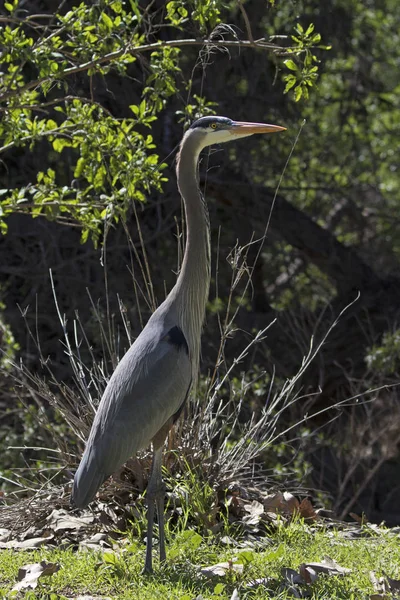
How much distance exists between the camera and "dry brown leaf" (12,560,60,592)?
4285 millimetres

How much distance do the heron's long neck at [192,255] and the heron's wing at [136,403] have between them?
0.15 m

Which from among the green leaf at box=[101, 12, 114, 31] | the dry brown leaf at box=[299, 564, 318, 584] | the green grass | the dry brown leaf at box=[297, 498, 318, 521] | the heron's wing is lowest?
the dry brown leaf at box=[297, 498, 318, 521]

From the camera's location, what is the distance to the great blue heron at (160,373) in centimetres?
469

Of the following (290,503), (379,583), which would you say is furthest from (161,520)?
(379,583)

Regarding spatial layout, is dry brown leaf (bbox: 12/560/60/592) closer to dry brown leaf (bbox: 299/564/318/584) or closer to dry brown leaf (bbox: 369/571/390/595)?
dry brown leaf (bbox: 299/564/318/584)

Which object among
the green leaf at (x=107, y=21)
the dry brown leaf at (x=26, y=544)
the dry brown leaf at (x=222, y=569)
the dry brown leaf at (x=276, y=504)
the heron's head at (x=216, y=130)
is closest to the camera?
the dry brown leaf at (x=222, y=569)

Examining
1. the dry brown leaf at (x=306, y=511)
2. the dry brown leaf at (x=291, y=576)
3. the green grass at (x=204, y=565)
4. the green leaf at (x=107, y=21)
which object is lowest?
the dry brown leaf at (x=306, y=511)

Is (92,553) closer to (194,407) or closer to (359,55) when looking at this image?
(194,407)

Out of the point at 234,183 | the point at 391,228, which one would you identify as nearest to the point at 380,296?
the point at 391,228

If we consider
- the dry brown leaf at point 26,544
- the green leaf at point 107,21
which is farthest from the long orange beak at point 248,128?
the dry brown leaf at point 26,544

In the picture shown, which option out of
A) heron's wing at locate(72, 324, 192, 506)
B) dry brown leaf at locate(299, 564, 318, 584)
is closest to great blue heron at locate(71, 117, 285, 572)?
heron's wing at locate(72, 324, 192, 506)

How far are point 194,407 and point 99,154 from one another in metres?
1.54

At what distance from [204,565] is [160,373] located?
2.96ft

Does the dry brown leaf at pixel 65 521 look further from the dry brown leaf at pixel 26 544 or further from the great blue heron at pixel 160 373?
the great blue heron at pixel 160 373
